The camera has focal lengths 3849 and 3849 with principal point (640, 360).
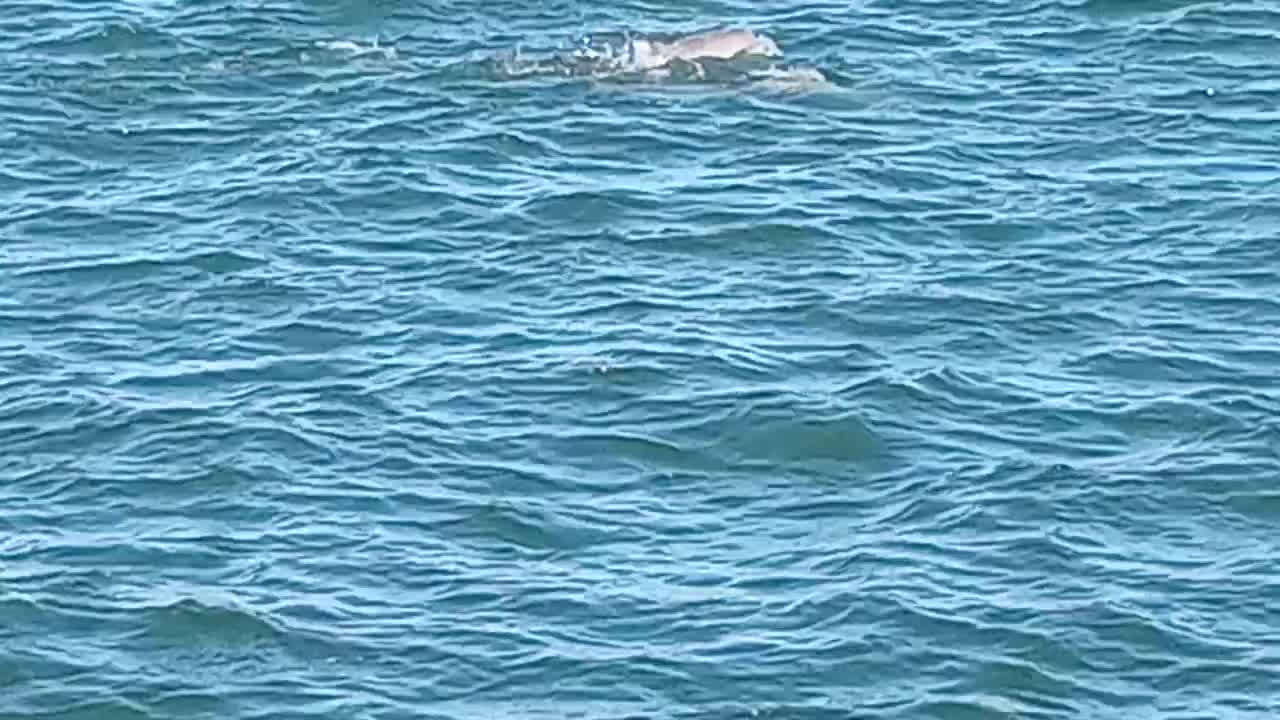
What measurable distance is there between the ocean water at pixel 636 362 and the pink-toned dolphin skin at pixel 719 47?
0.39 metres

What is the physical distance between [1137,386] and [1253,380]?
3.70 ft

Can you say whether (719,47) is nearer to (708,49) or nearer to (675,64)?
(708,49)

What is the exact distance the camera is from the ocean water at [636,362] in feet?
103

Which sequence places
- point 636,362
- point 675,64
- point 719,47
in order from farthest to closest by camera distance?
point 719,47 < point 675,64 < point 636,362

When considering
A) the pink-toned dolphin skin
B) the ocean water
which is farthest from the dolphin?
the ocean water

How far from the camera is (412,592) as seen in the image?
32594mm

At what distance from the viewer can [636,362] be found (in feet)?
123

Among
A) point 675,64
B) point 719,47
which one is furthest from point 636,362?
point 719,47

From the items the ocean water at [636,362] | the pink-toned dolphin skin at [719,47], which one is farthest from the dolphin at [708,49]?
the ocean water at [636,362]

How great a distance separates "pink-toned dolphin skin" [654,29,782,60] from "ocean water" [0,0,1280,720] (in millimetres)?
389

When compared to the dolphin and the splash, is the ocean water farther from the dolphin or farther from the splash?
the dolphin

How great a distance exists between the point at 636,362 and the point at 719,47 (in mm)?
10717

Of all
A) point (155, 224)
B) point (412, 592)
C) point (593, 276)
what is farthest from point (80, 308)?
point (412, 592)

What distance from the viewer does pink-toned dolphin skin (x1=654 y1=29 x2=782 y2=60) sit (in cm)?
4750
